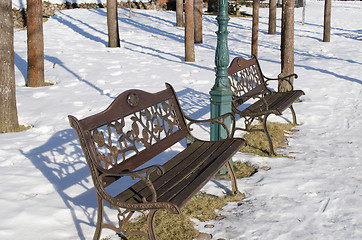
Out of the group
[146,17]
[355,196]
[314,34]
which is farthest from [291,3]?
[146,17]

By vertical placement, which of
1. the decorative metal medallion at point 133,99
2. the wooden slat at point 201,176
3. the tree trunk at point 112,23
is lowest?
the wooden slat at point 201,176

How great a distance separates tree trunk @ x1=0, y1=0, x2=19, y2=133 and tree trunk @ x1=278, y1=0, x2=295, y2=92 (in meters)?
4.55

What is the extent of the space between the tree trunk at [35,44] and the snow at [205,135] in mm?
362

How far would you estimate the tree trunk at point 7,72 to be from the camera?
580cm

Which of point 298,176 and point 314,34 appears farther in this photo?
point 314,34

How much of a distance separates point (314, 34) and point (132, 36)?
8.70 m

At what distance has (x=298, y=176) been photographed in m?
4.43

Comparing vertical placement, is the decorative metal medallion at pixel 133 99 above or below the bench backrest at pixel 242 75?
above

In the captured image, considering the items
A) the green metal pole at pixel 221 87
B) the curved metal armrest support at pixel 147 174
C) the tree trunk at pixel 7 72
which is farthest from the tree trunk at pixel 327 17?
the curved metal armrest support at pixel 147 174

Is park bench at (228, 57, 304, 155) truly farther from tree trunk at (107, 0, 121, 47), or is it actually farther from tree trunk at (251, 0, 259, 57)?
tree trunk at (107, 0, 121, 47)

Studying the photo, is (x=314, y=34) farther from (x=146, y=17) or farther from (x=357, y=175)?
(x=357, y=175)

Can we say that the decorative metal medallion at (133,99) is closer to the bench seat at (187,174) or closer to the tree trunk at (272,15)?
the bench seat at (187,174)

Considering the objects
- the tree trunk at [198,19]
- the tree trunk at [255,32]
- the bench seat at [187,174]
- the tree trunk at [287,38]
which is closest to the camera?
the bench seat at [187,174]

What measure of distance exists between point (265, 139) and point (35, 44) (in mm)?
5612
